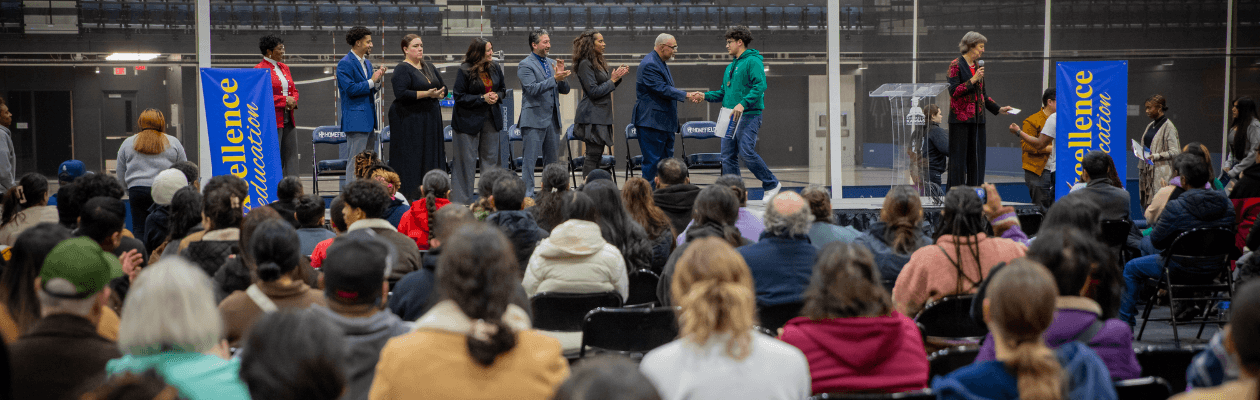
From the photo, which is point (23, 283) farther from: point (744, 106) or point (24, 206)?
point (744, 106)

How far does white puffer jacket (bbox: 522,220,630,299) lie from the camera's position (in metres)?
3.39

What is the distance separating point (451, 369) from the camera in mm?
1800

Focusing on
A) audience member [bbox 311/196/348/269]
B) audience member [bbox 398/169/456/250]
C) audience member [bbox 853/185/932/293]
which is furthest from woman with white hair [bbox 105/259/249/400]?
audience member [bbox 398/169/456/250]

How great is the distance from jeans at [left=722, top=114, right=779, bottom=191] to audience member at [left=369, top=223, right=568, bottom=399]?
5.21 meters

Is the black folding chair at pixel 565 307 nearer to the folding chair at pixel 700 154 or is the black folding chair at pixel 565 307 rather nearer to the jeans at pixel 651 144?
the jeans at pixel 651 144

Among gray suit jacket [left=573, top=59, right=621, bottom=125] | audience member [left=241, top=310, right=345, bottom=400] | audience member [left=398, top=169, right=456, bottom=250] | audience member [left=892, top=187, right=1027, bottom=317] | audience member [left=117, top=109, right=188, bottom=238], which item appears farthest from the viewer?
gray suit jacket [left=573, top=59, right=621, bottom=125]

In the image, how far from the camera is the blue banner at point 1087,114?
657cm

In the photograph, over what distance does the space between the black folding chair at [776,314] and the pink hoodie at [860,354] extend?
802 millimetres

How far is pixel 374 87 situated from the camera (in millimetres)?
6727

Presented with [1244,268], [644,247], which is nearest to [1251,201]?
[1244,268]

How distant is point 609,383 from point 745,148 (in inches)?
231

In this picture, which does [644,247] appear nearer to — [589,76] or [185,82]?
[589,76]

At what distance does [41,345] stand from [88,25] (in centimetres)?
808

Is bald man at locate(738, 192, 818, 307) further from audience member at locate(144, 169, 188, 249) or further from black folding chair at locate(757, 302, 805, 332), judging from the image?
audience member at locate(144, 169, 188, 249)
